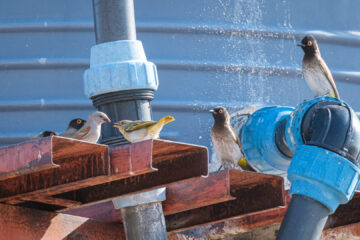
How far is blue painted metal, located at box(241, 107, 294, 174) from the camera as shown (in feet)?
20.0

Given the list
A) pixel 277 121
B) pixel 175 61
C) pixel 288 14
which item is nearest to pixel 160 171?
pixel 277 121

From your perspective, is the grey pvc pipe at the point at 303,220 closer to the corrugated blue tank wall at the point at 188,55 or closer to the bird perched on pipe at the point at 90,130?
the bird perched on pipe at the point at 90,130

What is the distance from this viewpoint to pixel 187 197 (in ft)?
18.5

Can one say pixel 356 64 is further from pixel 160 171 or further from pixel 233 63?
pixel 160 171

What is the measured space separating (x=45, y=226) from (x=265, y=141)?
179 cm

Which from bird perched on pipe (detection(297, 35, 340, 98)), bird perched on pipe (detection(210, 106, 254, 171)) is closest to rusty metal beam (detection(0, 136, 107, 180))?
bird perched on pipe (detection(210, 106, 254, 171))

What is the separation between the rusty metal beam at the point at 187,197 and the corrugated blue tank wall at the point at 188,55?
121 inches

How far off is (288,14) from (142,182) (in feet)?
16.5

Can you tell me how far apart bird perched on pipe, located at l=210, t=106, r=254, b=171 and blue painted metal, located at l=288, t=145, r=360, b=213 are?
96.7 inches

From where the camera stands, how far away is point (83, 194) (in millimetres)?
5398

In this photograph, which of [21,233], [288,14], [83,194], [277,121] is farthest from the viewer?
[288,14]

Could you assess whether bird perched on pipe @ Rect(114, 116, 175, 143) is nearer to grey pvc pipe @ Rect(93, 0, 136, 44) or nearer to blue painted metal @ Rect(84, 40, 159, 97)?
blue painted metal @ Rect(84, 40, 159, 97)

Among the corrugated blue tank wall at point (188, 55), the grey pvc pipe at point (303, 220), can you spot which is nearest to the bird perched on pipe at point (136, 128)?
the grey pvc pipe at point (303, 220)

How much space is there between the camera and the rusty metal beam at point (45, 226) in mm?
4875
